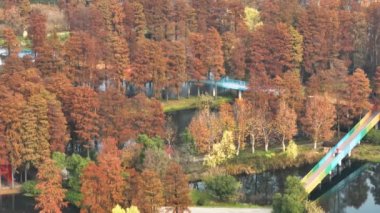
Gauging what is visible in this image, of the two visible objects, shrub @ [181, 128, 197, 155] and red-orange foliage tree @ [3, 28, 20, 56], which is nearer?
shrub @ [181, 128, 197, 155]

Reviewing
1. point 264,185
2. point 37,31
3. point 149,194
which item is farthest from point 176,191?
point 37,31

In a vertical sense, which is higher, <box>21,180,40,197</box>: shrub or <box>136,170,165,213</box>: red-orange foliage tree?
<box>136,170,165,213</box>: red-orange foliage tree

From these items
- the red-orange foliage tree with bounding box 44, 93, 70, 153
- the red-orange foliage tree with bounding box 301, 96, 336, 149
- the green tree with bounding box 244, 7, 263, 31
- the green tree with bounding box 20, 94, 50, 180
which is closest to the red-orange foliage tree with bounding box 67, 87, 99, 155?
the red-orange foliage tree with bounding box 44, 93, 70, 153

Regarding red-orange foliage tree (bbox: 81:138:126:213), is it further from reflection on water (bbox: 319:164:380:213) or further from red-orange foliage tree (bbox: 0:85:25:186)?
reflection on water (bbox: 319:164:380:213)

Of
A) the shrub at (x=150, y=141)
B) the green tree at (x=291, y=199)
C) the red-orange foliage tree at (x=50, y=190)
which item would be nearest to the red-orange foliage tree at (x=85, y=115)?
the shrub at (x=150, y=141)

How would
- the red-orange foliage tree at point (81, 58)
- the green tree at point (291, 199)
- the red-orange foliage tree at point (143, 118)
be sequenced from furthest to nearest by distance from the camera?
the red-orange foliage tree at point (81, 58) < the red-orange foliage tree at point (143, 118) < the green tree at point (291, 199)

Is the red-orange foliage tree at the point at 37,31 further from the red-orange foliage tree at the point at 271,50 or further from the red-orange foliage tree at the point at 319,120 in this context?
the red-orange foliage tree at the point at 319,120

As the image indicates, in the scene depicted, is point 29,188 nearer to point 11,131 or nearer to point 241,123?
point 11,131
